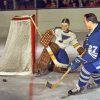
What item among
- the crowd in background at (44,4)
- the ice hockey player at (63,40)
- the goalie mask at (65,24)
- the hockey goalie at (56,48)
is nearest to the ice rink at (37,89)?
the hockey goalie at (56,48)

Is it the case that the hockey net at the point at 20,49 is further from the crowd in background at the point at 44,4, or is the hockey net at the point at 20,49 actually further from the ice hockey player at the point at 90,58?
the crowd in background at the point at 44,4

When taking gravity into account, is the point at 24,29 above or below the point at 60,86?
above

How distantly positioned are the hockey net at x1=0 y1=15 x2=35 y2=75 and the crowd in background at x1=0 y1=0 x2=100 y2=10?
18.2 feet

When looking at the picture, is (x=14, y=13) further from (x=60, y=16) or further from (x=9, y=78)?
(x=9, y=78)

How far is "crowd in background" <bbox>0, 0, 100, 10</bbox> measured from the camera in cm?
1251

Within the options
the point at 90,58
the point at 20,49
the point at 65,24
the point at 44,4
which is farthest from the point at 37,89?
the point at 44,4

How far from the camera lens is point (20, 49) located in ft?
23.0

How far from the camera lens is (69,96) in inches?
223

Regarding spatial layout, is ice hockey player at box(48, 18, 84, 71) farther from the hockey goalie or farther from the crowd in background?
the crowd in background

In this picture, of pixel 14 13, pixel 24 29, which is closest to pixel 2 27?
pixel 14 13

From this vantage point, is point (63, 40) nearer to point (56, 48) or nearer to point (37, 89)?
point (56, 48)

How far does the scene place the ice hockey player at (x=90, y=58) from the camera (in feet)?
17.7

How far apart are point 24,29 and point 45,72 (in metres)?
0.76

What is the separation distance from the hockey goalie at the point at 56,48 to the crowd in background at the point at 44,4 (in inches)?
223
